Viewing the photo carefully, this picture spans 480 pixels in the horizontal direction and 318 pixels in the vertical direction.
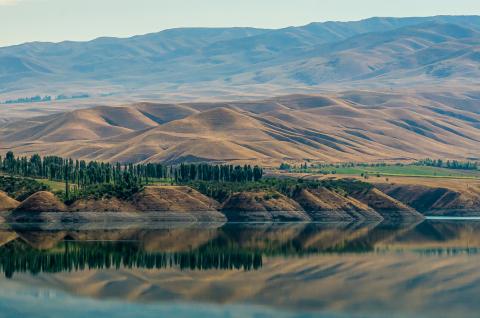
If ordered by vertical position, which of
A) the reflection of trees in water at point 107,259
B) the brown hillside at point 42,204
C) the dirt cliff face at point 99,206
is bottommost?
the dirt cliff face at point 99,206

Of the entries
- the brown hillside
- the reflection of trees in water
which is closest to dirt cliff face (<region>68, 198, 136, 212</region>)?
the brown hillside

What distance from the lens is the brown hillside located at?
19012cm

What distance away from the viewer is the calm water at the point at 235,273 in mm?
103000

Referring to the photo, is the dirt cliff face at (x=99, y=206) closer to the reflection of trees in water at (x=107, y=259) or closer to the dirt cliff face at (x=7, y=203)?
the dirt cliff face at (x=7, y=203)

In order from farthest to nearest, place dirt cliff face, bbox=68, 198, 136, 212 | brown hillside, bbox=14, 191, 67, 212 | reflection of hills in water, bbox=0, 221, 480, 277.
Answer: dirt cliff face, bbox=68, 198, 136, 212 < brown hillside, bbox=14, 191, 67, 212 < reflection of hills in water, bbox=0, 221, 480, 277

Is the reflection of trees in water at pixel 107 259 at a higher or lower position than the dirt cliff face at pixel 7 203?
higher

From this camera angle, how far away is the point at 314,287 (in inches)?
4616

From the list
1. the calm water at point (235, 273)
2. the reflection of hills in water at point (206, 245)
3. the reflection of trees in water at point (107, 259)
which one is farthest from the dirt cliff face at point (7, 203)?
the reflection of trees in water at point (107, 259)

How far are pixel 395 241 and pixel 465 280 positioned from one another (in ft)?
148

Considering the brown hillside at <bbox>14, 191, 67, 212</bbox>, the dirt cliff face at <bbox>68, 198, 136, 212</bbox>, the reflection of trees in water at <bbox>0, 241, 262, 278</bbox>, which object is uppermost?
the reflection of trees in water at <bbox>0, 241, 262, 278</bbox>

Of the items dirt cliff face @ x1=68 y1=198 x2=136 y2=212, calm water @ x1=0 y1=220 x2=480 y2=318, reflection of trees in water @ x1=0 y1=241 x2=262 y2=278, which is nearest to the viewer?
calm water @ x1=0 y1=220 x2=480 y2=318

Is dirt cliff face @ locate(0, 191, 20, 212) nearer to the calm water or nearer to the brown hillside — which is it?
the brown hillside

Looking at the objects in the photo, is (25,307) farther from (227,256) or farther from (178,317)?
(227,256)

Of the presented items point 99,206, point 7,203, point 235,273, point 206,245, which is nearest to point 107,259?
point 235,273
